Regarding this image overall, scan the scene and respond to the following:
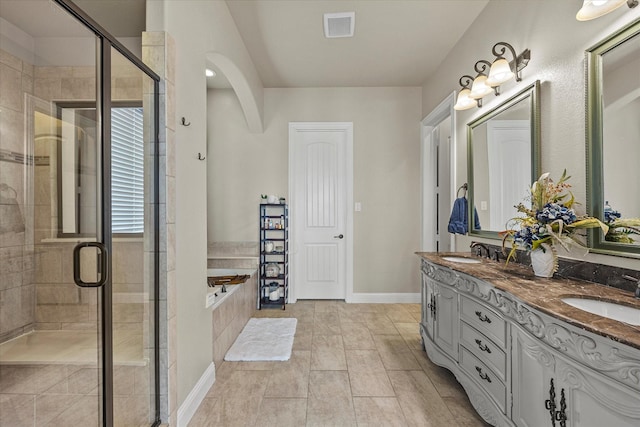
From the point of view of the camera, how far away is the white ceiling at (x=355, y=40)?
2.41 meters

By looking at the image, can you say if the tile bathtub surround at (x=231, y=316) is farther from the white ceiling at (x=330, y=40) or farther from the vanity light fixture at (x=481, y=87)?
the vanity light fixture at (x=481, y=87)

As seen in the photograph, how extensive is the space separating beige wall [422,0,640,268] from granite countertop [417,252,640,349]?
19 centimetres

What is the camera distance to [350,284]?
3.96 meters

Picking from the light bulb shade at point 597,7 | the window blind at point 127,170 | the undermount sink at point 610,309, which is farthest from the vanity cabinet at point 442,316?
the window blind at point 127,170

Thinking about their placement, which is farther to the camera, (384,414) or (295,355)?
(295,355)

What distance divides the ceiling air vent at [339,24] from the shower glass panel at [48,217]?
184 cm

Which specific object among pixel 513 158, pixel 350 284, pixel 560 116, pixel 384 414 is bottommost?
pixel 384 414

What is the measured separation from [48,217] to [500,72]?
107 inches

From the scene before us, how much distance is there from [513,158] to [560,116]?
1.43ft

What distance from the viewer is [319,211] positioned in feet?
13.2

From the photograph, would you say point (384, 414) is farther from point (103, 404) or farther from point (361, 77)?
point (361, 77)

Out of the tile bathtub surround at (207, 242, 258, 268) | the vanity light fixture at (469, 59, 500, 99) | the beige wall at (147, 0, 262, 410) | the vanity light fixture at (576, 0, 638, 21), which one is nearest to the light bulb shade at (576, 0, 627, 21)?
the vanity light fixture at (576, 0, 638, 21)

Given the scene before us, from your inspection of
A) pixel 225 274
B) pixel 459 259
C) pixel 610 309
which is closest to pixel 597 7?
pixel 610 309

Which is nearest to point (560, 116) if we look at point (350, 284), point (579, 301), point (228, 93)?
point (579, 301)
